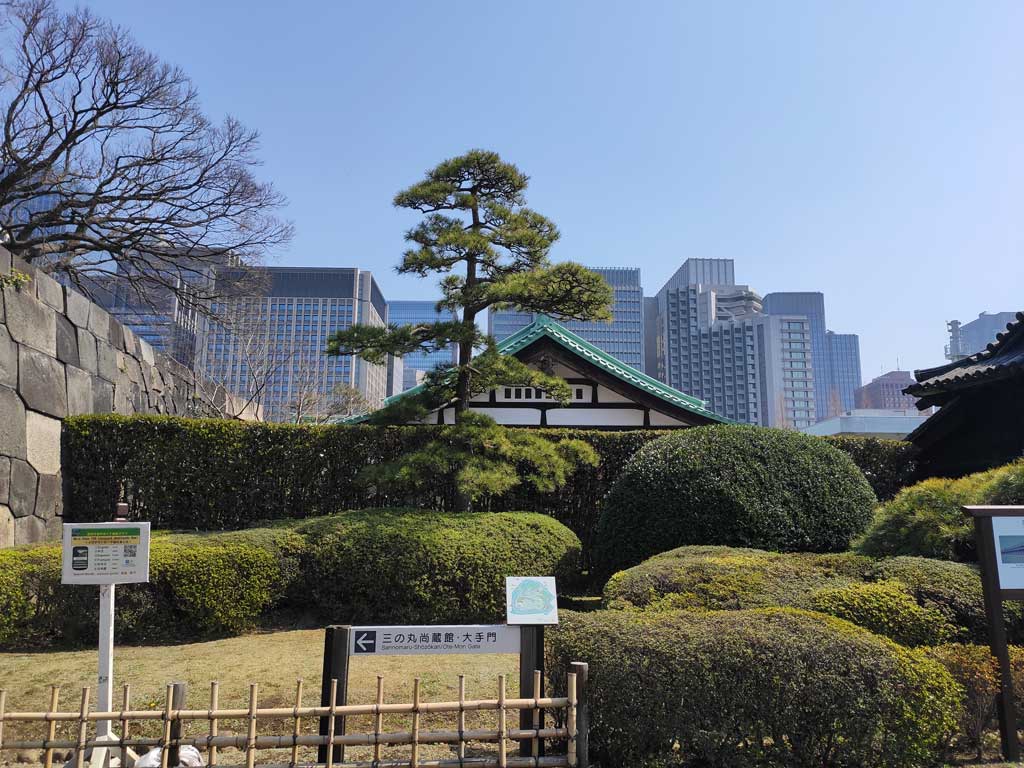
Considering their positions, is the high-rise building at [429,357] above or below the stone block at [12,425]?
above

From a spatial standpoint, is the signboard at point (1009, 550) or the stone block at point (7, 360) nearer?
the signboard at point (1009, 550)

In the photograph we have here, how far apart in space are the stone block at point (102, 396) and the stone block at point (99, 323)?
0.75 m

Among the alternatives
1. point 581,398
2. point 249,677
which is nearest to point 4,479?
point 249,677

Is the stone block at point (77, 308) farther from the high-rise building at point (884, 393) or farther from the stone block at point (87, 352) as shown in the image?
the high-rise building at point (884, 393)

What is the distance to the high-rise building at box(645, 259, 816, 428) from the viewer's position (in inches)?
3398

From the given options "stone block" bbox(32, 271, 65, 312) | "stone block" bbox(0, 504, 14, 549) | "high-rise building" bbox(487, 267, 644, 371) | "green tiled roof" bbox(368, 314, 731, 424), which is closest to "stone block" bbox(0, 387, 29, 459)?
"stone block" bbox(0, 504, 14, 549)

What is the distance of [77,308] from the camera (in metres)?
11.1

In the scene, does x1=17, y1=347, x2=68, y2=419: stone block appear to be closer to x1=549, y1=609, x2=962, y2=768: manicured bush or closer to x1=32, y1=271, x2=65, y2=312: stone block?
x1=32, y1=271, x2=65, y2=312: stone block

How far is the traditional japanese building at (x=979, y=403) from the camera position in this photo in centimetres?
926

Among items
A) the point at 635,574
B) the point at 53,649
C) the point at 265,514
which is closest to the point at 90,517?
the point at 265,514

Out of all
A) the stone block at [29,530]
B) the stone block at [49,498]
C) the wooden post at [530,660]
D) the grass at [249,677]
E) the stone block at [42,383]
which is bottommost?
the grass at [249,677]

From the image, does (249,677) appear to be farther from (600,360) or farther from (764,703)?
(600,360)

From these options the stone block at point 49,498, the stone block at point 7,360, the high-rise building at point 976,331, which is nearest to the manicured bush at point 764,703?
the stone block at point 7,360

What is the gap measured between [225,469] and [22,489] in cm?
255
